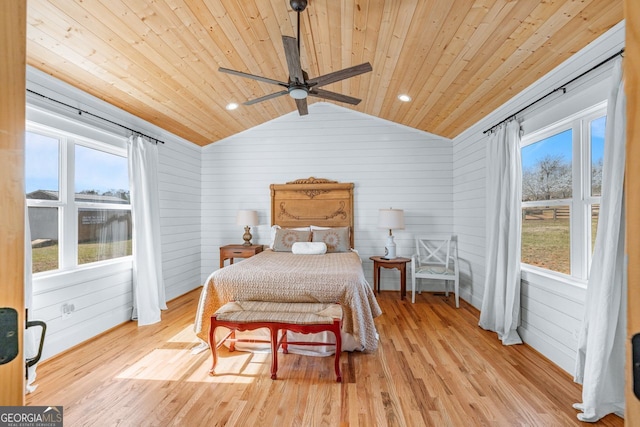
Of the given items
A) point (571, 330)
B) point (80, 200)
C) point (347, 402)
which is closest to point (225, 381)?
point (347, 402)

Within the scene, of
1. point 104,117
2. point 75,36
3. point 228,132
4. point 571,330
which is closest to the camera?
point 75,36

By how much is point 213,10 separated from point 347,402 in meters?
3.02

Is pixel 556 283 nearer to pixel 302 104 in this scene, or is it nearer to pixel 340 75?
pixel 340 75

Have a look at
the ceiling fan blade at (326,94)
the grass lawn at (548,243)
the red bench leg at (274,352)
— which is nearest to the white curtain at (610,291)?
the grass lawn at (548,243)

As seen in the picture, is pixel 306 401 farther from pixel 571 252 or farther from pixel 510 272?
pixel 571 252

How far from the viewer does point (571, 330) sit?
7.78 feet

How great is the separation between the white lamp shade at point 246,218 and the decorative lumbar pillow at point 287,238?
0.51m

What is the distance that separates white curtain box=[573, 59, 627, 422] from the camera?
1827 mm

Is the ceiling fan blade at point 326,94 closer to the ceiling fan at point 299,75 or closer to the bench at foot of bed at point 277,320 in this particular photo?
the ceiling fan at point 299,75

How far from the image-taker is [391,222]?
4.44 meters

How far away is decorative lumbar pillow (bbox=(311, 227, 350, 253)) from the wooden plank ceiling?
6.69 ft

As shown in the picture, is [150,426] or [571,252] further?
[571,252]

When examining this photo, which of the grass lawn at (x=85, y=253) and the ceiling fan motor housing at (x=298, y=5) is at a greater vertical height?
the ceiling fan motor housing at (x=298, y=5)

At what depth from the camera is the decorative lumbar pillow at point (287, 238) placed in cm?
441
